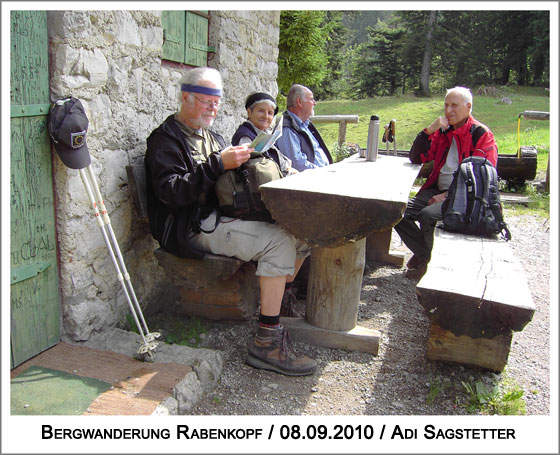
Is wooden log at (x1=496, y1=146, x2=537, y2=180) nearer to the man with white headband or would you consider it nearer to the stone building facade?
the stone building facade

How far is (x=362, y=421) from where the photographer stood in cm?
230

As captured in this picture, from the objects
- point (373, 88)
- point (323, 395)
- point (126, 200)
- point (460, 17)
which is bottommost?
point (323, 395)

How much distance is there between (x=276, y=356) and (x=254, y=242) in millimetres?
645

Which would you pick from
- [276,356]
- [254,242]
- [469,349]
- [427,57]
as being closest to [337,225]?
[254,242]

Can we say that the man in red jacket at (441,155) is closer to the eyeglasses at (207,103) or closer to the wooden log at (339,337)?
the wooden log at (339,337)

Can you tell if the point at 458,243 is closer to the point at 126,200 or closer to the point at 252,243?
the point at 252,243

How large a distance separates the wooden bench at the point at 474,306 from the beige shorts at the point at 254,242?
74 cm

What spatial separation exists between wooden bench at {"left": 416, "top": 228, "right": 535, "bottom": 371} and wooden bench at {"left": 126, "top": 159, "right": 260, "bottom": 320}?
3.57 feet

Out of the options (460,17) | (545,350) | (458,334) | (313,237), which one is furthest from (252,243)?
(460,17)

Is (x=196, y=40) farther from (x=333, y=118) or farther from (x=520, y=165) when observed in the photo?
(x=520, y=165)

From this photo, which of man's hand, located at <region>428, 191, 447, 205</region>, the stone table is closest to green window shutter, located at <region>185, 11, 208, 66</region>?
the stone table

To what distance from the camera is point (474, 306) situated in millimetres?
2303

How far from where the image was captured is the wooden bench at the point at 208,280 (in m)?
2.78

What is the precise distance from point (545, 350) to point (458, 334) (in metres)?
1.13
